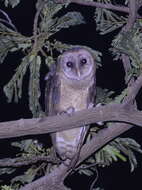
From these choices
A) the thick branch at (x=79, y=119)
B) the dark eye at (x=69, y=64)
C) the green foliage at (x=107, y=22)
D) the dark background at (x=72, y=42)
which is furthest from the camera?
the dark background at (x=72, y=42)

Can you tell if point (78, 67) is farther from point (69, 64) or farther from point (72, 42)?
point (72, 42)

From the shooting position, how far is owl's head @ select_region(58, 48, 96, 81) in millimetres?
4312

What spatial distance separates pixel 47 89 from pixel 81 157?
3.40 feet

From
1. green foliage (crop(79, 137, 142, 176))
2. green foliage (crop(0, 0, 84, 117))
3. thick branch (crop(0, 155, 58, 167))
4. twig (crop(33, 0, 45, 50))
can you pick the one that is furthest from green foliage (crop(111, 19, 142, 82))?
thick branch (crop(0, 155, 58, 167))

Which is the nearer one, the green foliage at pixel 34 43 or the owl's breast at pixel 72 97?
the green foliage at pixel 34 43

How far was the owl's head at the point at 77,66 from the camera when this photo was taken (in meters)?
4.31

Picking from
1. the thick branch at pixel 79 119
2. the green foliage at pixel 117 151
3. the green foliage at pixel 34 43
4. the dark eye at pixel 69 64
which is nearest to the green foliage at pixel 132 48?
the thick branch at pixel 79 119

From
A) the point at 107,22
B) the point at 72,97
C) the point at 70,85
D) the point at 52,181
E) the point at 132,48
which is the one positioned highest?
the point at 107,22

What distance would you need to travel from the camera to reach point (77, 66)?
4375 mm

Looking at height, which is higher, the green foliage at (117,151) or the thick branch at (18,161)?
the thick branch at (18,161)

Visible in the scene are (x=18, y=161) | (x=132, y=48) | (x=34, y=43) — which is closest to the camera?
(x=132, y=48)

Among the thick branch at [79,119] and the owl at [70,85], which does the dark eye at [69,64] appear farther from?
the thick branch at [79,119]

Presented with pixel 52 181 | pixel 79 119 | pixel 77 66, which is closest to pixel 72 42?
pixel 77 66

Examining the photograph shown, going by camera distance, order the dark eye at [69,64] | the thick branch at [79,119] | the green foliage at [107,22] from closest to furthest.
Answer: the thick branch at [79,119], the green foliage at [107,22], the dark eye at [69,64]
